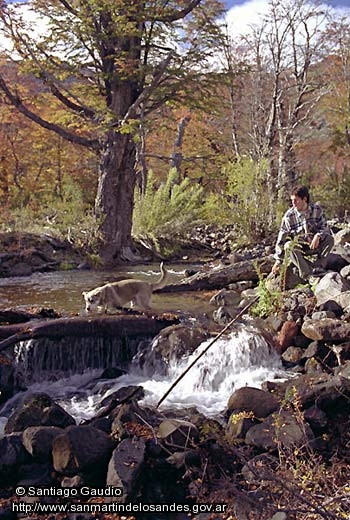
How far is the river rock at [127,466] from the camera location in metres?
3.44

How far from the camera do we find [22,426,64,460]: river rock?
383 cm

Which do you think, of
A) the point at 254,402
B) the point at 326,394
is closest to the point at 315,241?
the point at 326,394

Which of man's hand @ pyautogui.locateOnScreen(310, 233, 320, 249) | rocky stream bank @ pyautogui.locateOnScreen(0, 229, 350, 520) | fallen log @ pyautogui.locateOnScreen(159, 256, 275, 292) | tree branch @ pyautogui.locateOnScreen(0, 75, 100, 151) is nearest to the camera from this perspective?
rocky stream bank @ pyautogui.locateOnScreen(0, 229, 350, 520)

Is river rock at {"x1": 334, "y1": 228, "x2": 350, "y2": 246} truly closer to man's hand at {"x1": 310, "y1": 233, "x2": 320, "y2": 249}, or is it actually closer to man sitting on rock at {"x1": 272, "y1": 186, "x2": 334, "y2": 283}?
man sitting on rock at {"x1": 272, "y1": 186, "x2": 334, "y2": 283}

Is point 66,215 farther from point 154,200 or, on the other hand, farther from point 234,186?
point 234,186

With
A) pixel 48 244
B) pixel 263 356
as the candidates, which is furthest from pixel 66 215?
pixel 263 356

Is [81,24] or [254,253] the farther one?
[81,24]

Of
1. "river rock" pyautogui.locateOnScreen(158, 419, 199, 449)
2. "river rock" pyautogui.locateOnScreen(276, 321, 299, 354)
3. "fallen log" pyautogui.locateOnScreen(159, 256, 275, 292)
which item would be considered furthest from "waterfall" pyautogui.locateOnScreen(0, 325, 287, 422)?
"fallen log" pyautogui.locateOnScreen(159, 256, 275, 292)

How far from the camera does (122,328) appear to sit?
648cm

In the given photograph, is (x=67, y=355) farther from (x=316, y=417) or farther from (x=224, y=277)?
(x=224, y=277)

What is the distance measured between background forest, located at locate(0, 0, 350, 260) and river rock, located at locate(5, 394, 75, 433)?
837 cm

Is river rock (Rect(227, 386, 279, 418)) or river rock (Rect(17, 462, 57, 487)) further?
river rock (Rect(227, 386, 279, 418))

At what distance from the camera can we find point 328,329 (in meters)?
5.61

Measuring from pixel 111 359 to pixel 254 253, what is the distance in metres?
5.66
